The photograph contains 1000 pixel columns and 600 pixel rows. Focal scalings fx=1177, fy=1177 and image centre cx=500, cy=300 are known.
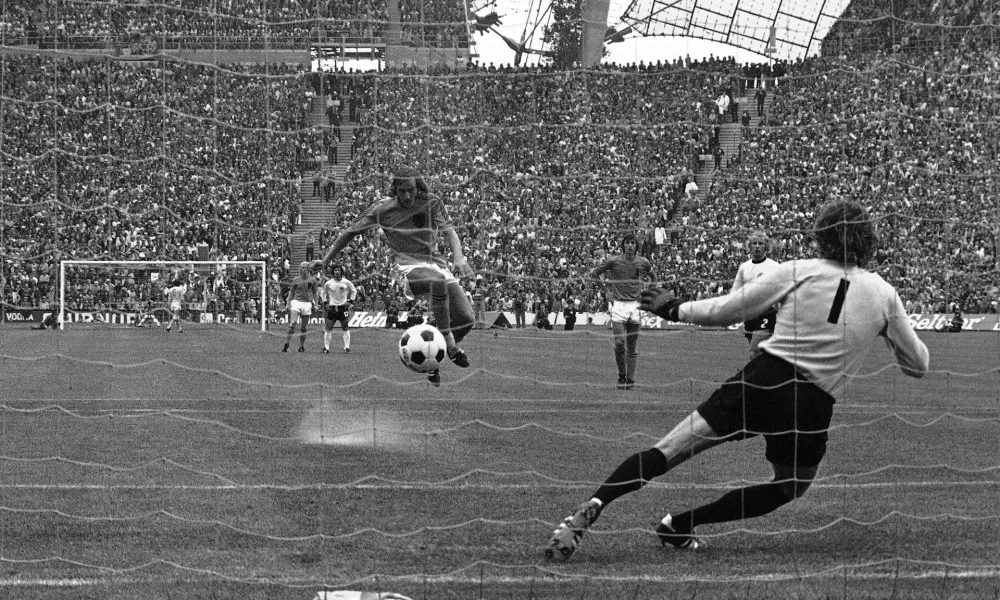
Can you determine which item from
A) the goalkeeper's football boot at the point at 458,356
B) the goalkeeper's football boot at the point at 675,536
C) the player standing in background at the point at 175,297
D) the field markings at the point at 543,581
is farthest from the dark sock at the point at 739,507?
the player standing in background at the point at 175,297

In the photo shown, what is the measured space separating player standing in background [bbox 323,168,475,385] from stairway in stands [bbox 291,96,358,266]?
1.41 ft

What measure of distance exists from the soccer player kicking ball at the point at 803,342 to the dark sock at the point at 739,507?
160 millimetres

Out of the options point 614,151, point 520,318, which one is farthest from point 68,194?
point 520,318

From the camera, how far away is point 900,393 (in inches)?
610

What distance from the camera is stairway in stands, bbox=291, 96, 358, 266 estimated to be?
9117mm

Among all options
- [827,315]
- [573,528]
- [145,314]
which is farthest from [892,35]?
[145,314]

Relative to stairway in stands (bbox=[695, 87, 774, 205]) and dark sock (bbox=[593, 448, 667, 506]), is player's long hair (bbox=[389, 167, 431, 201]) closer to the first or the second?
stairway in stands (bbox=[695, 87, 774, 205])

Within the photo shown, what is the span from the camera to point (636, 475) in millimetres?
5926

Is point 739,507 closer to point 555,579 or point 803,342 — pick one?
point 803,342

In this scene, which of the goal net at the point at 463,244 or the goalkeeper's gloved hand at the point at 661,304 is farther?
the goal net at the point at 463,244

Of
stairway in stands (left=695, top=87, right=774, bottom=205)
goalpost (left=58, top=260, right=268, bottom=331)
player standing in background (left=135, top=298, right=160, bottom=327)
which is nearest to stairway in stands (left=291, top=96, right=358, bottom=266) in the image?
stairway in stands (left=695, top=87, right=774, bottom=205)

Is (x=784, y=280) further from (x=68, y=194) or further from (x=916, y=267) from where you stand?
(x=916, y=267)

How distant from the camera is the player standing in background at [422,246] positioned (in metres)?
9.12

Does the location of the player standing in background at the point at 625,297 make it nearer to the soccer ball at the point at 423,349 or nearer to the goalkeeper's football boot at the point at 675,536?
the soccer ball at the point at 423,349
